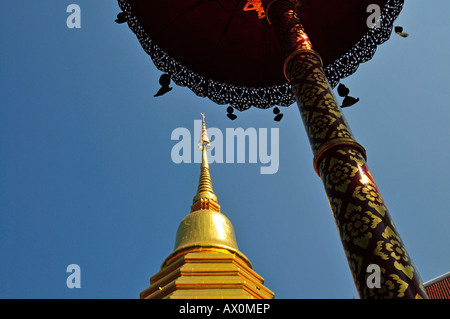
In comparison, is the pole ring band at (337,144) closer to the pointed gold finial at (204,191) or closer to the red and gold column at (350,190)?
the red and gold column at (350,190)

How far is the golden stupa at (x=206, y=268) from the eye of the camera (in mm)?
11219

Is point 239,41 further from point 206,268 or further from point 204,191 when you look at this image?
point 204,191

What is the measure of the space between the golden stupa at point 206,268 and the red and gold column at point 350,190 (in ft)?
25.9

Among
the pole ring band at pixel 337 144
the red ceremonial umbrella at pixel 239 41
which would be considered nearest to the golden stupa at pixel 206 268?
the red ceremonial umbrella at pixel 239 41

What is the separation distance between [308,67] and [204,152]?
59.8ft

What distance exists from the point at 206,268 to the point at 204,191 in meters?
6.33

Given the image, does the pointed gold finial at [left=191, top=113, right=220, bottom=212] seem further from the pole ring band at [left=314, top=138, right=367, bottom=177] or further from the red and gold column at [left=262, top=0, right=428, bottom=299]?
the pole ring band at [left=314, top=138, right=367, bottom=177]

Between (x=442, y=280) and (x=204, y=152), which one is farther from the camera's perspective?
(x=204, y=152)

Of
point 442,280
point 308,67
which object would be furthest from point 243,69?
point 442,280
